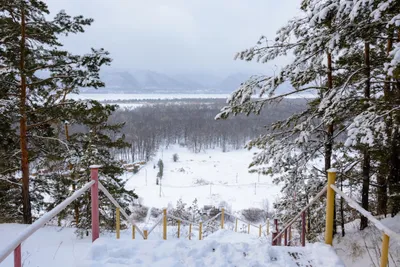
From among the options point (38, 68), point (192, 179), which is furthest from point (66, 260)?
point (192, 179)

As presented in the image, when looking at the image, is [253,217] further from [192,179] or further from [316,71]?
[316,71]

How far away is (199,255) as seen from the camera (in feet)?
12.0

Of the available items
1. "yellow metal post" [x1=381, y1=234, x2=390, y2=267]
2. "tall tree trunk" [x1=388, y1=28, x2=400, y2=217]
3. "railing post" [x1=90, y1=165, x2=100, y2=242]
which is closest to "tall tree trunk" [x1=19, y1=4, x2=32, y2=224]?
"railing post" [x1=90, y1=165, x2=100, y2=242]

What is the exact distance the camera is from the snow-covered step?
134 inches

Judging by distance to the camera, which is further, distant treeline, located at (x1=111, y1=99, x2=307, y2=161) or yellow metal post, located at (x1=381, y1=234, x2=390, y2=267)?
distant treeline, located at (x1=111, y1=99, x2=307, y2=161)

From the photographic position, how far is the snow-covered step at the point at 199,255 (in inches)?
134

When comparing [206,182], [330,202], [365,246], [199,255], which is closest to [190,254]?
[199,255]

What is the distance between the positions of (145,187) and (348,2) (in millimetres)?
57454

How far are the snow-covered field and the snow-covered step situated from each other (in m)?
41.1

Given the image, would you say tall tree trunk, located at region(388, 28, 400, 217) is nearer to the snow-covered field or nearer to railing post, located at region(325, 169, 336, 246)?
railing post, located at region(325, 169, 336, 246)

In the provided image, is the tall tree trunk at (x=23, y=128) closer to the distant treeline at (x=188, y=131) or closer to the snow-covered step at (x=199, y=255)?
the snow-covered step at (x=199, y=255)

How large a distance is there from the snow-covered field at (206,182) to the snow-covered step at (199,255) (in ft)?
135

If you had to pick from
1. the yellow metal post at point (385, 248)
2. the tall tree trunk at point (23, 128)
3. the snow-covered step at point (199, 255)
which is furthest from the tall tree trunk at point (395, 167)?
the tall tree trunk at point (23, 128)

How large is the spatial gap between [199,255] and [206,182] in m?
60.7
